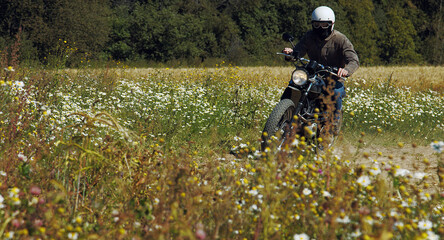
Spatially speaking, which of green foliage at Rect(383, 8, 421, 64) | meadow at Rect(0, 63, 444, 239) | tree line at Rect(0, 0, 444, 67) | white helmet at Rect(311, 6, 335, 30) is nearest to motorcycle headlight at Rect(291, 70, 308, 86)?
white helmet at Rect(311, 6, 335, 30)

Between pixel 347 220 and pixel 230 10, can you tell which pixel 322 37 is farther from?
pixel 230 10

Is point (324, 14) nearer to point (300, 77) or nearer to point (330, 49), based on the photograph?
point (330, 49)

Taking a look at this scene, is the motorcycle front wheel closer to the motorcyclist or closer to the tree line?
the motorcyclist

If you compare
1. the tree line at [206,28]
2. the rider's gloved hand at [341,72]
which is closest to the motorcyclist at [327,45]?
the rider's gloved hand at [341,72]

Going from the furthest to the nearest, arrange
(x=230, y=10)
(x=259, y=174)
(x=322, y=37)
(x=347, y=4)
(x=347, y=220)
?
(x=347, y=4), (x=230, y=10), (x=322, y=37), (x=259, y=174), (x=347, y=220)

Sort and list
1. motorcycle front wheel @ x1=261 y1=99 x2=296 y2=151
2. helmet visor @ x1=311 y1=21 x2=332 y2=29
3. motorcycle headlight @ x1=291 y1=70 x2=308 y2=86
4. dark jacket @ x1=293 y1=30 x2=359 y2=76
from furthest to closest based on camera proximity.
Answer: dark jacket @ x1=293 y1=30 x2=359 y2=76, helmet visor @ x1=311 y1=21 x2=332 y2=29, motorcycle headlight @ x1=291 y1=70 x2=308 y2=86, motorcycle front wheel @ x1=261 y1=99 x2=296 y2=151

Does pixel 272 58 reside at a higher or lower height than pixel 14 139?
lower

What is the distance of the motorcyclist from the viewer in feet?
21.1

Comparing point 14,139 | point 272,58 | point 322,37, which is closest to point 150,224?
point 14,139

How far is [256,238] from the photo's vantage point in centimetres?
237

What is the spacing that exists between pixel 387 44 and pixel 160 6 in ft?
110

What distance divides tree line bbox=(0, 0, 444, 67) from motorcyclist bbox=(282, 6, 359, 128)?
78.4 ft

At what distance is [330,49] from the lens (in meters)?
6.78

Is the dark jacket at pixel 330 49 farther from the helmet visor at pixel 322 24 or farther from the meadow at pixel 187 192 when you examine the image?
→ the meadow at pixel 187 192
